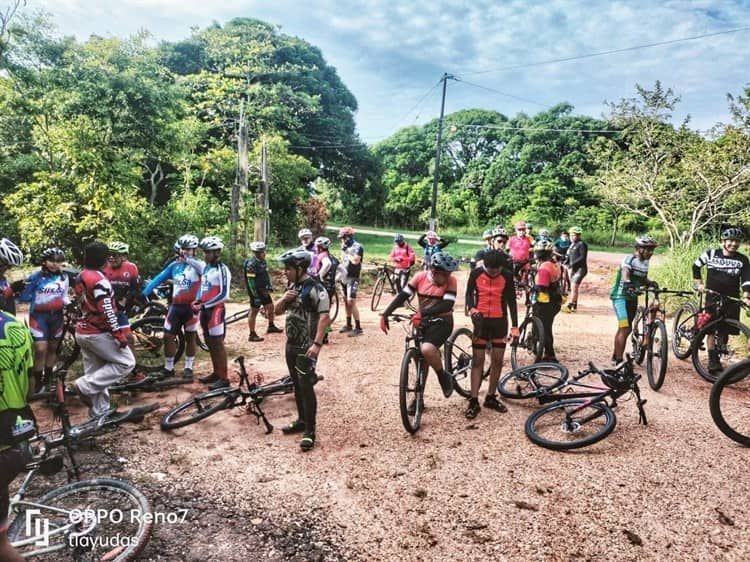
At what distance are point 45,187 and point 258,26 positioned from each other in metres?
20.5

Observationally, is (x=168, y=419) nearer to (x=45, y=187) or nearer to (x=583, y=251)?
(x=45, y=187)

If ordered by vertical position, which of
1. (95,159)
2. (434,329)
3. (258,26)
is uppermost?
(258,26)

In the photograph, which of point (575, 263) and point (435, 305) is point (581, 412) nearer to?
point (435, 305)

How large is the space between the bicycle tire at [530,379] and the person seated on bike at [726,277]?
2.37 meters

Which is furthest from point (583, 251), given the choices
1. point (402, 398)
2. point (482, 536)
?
point (482, 536)

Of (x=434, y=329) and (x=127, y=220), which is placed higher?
(x=127, y=220)

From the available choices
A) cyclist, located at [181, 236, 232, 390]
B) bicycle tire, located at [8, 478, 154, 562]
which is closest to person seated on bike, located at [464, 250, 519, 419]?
cyclist, located at [181, 236, 232, 390]

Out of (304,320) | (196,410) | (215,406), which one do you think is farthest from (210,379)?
(304,320)

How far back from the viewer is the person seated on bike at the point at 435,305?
453 centimetres

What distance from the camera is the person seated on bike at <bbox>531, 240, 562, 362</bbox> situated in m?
6.16

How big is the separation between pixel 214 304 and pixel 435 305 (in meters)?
2.76

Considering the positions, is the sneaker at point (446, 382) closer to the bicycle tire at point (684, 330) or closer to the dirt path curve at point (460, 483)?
the dirt path curve at point (460, 483)

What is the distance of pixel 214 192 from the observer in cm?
2069

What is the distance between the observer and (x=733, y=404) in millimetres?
4938
